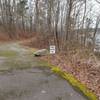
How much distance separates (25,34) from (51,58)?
25755mm


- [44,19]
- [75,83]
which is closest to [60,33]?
[44,19]

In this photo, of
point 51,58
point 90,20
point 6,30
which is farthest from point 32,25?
point 51,58

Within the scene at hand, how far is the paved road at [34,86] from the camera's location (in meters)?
5.74

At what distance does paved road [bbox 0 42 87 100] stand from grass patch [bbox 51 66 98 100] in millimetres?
205

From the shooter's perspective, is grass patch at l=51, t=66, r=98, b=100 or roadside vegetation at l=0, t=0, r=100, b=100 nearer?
grass patch at l=51, t=66, r=98, b=100

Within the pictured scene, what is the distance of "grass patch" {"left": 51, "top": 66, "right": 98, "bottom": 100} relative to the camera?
A: 595 cm

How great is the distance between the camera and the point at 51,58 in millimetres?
12375

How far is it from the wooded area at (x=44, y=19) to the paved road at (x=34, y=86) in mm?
8827

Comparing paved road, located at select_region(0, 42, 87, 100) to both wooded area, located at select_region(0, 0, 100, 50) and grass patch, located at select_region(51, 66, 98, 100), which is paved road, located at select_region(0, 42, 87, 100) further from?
wooded area, located at select_region(0, 0, 100, 50)

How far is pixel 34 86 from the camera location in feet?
22.2

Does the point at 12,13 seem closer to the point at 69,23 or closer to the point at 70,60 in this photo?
the point at 69,23

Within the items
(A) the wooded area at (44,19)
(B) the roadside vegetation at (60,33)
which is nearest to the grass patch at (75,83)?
(B) the roadside vegetation at (60,33)

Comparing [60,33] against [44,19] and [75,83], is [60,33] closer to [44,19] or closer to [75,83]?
[44,19]

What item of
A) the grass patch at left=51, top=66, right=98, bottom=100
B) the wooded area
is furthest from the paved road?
the wooded area
